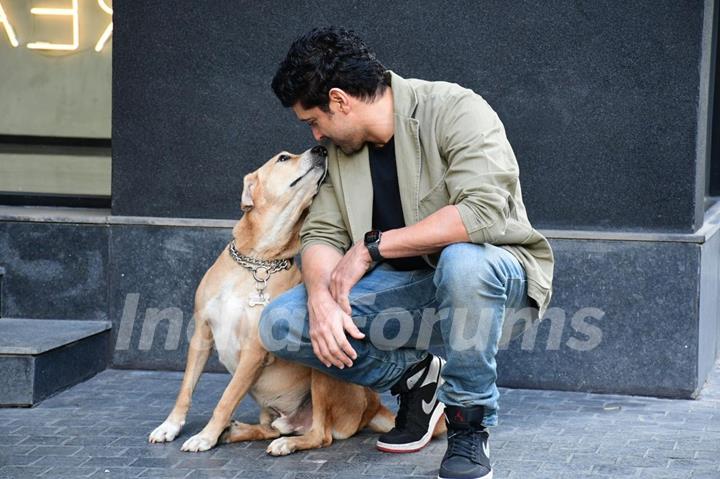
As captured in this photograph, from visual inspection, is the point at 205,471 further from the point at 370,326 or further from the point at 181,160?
the point at 181,160

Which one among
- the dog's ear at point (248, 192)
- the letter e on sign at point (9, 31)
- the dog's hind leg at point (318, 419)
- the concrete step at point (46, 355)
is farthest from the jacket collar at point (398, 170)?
the letter e on sign at point (9, 31)

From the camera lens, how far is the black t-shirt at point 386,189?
3973 mm

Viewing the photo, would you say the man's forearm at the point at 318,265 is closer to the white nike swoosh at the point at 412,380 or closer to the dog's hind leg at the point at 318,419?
the dog's hind leg at the point at 318,419

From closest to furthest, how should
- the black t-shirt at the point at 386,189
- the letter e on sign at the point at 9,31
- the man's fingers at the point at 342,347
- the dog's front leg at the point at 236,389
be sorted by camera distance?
the man's fingers at the point at 342,347 < the black t-shirt at the point at 386,189 < the dog's front leg at the point at 236,389 < the letter e on sign at the point at 9,31

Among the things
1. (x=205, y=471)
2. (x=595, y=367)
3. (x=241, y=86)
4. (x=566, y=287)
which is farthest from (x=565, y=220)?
(x=205, y=471)

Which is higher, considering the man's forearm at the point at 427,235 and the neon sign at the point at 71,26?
the neon sign at the point at 71,26

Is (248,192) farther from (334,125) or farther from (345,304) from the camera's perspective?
(345,304)

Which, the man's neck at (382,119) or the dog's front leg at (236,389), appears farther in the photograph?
the dog's front leg at (236,389)

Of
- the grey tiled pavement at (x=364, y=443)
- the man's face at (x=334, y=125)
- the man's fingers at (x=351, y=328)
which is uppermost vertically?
the man's face at (x=334, y=125)

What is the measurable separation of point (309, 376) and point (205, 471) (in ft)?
2.04

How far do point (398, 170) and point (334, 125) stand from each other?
273 millimetres

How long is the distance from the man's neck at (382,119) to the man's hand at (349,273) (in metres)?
0.40

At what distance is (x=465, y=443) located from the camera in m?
3.66

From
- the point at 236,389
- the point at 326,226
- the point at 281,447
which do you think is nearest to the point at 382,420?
the point at 281,447
